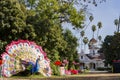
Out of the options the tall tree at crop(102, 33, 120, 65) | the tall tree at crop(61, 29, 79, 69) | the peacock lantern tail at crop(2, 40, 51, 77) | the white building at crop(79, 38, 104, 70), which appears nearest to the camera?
the peacock lantern tail at crop(2, 40, 51, 77)

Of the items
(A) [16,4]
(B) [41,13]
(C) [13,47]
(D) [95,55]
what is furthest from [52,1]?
(D) [95,55]

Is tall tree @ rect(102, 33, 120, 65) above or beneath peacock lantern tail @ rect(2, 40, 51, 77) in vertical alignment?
above

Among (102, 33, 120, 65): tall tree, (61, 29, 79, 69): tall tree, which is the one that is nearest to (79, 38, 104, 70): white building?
(102, 33, 120, 65): tall tree

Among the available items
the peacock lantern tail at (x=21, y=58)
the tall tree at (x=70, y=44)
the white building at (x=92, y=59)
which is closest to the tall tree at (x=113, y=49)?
the tall tree at (x=70, y=44)

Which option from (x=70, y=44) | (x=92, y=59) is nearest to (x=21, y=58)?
(x=70, y=44)

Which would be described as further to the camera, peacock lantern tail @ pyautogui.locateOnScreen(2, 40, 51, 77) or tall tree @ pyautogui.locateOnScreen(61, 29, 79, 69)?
tall tree @ pyautogui.locateOnScreen(61, 29, 79, 69)

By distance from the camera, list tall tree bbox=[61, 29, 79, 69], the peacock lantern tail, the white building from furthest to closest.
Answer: the white building, tall tree bbox=[61, 29, 79, 69], the peacock lantern tail

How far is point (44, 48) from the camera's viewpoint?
4094 cm

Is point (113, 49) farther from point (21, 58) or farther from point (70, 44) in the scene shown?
point (21, 58)

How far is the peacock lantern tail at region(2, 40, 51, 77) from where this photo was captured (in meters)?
35.4

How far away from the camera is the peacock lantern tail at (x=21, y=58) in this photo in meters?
35.4

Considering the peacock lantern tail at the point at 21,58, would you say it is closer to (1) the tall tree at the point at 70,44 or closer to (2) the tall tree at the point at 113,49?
(1) the tall tree at the point at 70,44

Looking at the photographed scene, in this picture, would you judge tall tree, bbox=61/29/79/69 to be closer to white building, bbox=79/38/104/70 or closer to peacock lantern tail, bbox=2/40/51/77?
peacock lantern tail, bbox=2/40/51/77

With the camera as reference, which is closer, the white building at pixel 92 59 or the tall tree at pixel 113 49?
the tall tree at pixel 113 49
